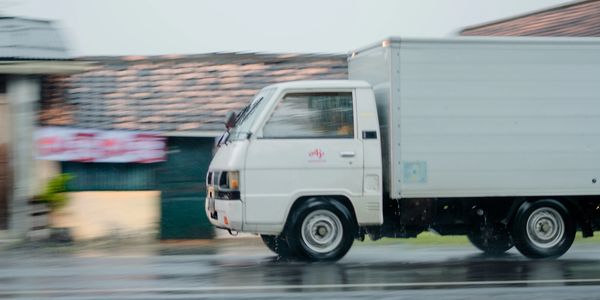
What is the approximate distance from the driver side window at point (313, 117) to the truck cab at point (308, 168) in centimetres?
1

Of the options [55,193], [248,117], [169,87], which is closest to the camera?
[248,117]

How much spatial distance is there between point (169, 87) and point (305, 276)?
30.3 ft

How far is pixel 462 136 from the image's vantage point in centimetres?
1299

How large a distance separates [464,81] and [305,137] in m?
2.11

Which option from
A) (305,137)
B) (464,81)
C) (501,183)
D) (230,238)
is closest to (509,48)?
(464,81)

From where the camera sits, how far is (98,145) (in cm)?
1842

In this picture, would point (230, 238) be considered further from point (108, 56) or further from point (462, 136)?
point (462, 136)

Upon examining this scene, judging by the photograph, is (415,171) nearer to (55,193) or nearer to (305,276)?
(305,276)

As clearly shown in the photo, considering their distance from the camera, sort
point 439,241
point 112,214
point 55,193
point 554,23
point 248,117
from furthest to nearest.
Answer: point 554,23
point 112,214
point 55,193
point 439,241
point 248,117

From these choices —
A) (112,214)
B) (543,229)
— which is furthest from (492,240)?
(112,214)

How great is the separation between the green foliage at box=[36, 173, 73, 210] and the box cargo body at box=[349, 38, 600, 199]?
6.85m

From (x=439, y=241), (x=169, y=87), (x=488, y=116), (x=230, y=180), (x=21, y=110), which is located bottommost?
(x=439, y=241)

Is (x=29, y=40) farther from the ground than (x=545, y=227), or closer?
farther from the ground

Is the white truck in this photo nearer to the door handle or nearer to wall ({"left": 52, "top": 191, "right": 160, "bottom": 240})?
the door handle
